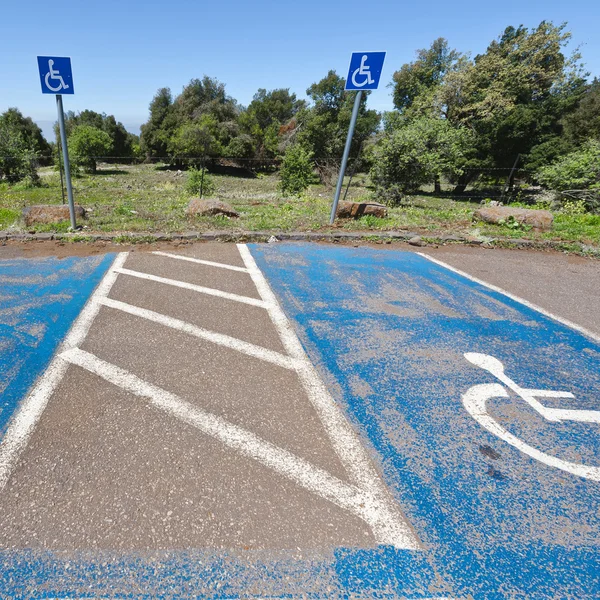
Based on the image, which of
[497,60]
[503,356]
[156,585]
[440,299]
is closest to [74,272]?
[156,585]

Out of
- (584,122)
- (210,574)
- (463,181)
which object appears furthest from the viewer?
(463,181)

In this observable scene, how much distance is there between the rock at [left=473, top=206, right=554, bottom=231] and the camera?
8055mm

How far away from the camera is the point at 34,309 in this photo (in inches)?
146

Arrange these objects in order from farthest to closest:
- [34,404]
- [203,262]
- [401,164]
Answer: [401,164], [203,262], [34,404]

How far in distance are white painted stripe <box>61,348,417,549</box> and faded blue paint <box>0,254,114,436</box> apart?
44cm

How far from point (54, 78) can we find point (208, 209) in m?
3.35

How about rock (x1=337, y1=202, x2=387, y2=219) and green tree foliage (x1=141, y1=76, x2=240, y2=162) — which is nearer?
rock (x1=337, y1=202, x2=387, y2=219)

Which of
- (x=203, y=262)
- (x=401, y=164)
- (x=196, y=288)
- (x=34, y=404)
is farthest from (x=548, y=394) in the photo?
(x=401, y=164)

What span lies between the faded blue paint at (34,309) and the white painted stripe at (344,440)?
213cm

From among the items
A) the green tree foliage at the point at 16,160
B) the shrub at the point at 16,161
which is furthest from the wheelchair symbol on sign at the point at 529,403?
the shrub at the point at 16,161

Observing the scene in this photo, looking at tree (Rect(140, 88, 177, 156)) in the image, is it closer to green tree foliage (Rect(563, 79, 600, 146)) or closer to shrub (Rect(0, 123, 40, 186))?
shrub (Rect(0, 123, 40, 186))

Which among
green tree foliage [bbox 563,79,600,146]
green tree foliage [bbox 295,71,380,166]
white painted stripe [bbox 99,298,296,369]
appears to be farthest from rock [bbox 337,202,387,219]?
green tree foliage [bbox 295,71,380,166]

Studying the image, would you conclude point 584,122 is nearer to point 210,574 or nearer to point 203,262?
point 203,262

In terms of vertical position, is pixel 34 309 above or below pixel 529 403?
below
